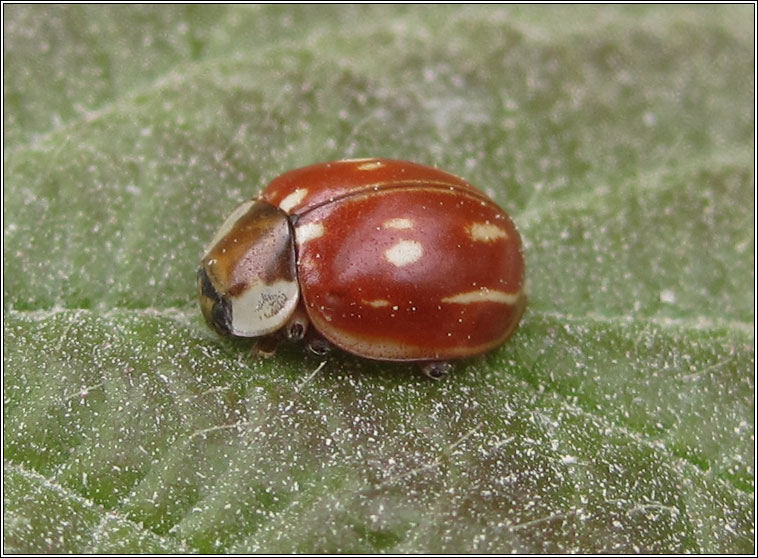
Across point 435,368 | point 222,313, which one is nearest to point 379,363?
point 435,368

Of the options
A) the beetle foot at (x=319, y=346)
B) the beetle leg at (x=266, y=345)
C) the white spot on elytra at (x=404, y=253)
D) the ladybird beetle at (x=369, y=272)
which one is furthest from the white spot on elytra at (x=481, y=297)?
the beetle leg at (x=266, y=345)

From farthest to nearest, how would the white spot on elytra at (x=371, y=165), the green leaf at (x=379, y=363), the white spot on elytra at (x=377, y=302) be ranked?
the white spot on elytra at (x=371, y=165) → the white spot on elytra at (x=377, y=302) → the green leaf at (x=379, y=363)

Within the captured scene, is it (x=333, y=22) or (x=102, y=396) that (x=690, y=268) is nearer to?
(x=333, y=22)

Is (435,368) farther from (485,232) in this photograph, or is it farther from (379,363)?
(485,232)

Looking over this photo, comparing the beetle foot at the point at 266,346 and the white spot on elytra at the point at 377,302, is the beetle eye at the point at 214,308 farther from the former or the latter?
the white spot on elytra at the point at 377,302

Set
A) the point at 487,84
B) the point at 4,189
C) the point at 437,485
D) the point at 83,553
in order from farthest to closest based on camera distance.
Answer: the point at 487,84 → the point at 4,189 → the point at 437,485 → the point at 83,553

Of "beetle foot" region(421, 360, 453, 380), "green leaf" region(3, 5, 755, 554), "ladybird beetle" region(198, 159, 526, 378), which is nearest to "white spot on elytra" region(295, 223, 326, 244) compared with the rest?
"ladybird beetle" region(198, 159, 526, 378)

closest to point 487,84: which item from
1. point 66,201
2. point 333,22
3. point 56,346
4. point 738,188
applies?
point 333,22
